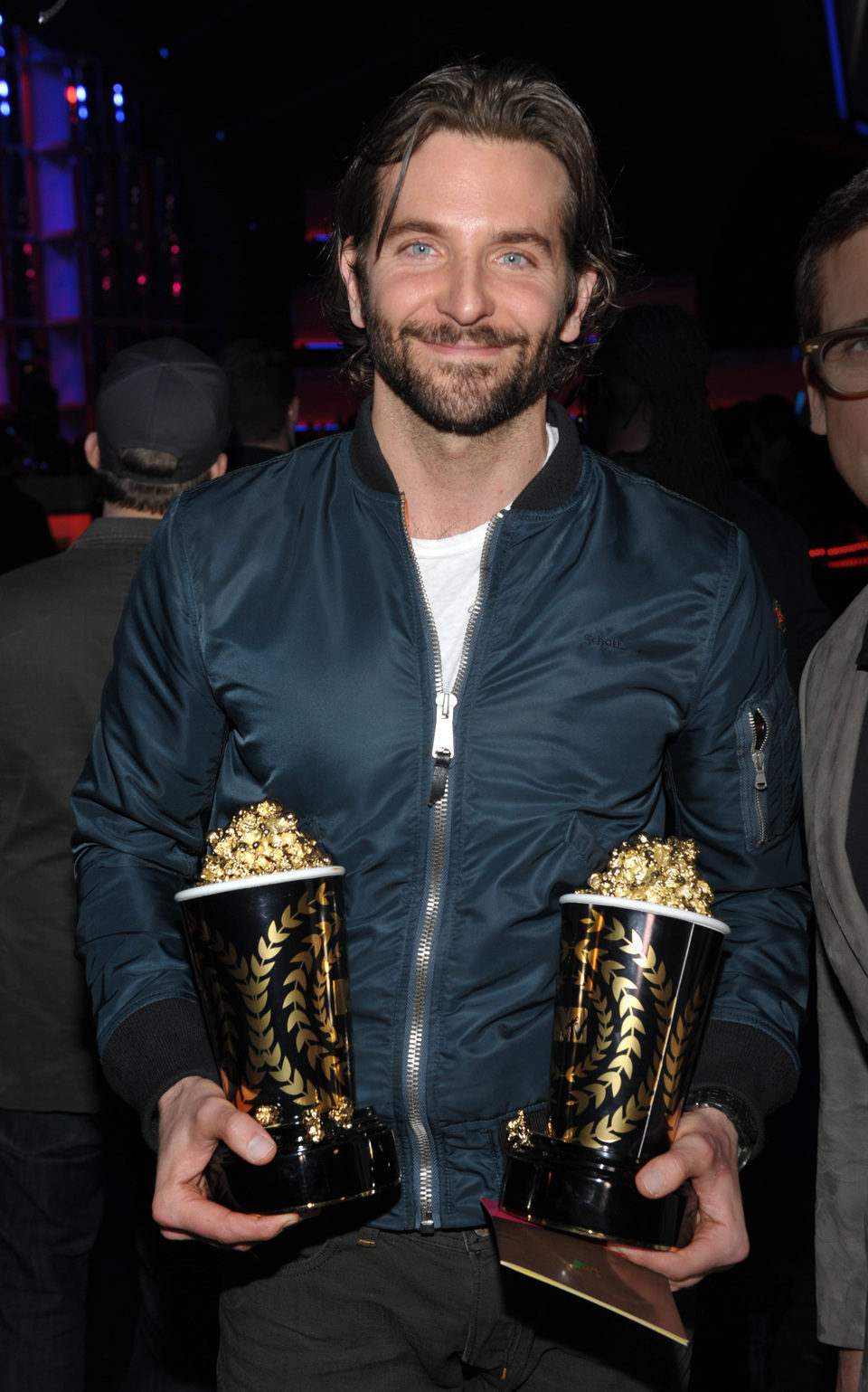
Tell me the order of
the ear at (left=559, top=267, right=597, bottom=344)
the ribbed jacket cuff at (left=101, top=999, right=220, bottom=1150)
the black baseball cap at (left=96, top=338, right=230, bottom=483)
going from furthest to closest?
the black baseball cap at (left=96, top=338, right=230, bottom=483)
the ear at (left=559, top=267, right=597, bottom=344)
the ribbed jacket cuff at (left=101, top=999, right=220, bottom=1150)

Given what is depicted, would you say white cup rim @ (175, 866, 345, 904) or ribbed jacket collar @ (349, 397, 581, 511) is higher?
ribbed jacket collar @ (349, 397, 581, 511)

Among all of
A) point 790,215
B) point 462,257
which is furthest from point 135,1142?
point 790,215

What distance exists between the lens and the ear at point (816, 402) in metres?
1.70

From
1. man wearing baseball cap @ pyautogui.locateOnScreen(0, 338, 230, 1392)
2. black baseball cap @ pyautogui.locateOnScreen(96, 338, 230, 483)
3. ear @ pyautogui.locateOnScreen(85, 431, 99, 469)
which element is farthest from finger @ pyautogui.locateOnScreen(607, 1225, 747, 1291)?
ear @ pyautogui.locateOnScreen(85, 431, 99, 469)

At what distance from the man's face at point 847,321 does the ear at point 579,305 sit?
0.34m

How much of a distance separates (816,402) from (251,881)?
0.95 metres

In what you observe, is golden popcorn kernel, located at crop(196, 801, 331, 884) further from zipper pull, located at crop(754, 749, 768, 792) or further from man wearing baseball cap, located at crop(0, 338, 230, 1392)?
man wearing baseball cap, located at crop(0, 338, 230, 1392)

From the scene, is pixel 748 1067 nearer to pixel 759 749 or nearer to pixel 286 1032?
pixel 759 749

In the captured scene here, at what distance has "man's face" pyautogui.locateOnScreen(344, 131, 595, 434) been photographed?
1618 millimetres

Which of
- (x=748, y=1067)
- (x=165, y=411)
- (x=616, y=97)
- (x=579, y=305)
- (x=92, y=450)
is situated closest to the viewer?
(x=748, y=1067)

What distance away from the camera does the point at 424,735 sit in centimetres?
161

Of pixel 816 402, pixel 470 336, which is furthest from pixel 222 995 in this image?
pixel 816 402

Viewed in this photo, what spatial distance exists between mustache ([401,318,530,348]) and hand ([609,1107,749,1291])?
930mm

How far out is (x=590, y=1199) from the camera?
133 centimetres
